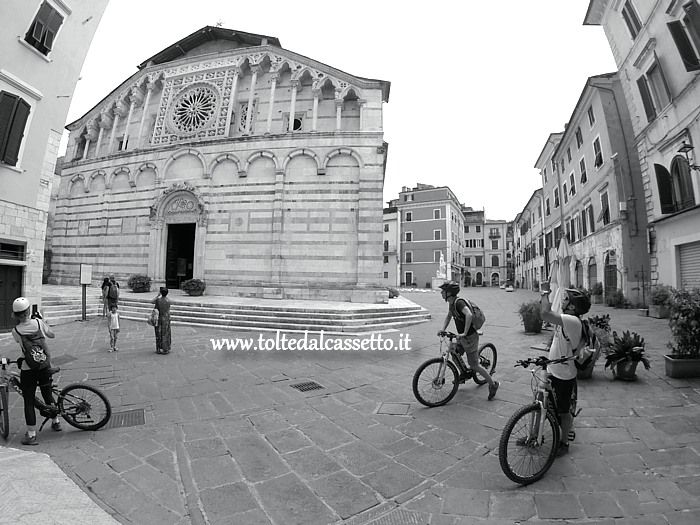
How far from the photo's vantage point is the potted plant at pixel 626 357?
5180 mm

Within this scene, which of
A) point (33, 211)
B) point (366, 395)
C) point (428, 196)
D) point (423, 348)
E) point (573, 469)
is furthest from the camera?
point (428, 196)

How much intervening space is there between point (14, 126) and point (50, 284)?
1351 centimetres

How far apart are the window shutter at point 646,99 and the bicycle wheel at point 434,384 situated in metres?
15.1

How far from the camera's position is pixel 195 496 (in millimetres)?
2699

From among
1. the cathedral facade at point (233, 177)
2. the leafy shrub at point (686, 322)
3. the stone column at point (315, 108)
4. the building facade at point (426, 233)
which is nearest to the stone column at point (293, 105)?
the cathedral facade at point (233, 177)

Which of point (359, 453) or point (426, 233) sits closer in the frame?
point (359, 453)

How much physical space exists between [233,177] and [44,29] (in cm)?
804

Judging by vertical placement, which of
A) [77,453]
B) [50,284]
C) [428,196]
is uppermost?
[428,196]

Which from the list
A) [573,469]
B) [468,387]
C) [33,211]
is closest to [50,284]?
[33,211]

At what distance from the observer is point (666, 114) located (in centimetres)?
1192

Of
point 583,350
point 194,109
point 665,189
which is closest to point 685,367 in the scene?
point 583,350

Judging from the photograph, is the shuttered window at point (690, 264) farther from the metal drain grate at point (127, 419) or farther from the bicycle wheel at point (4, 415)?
the bicycle wheel at point (4, 415)

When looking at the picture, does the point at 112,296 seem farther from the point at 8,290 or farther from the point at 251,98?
the point at 251,98

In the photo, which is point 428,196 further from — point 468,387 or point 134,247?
point 468,387
